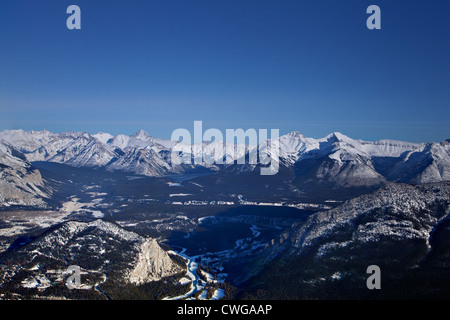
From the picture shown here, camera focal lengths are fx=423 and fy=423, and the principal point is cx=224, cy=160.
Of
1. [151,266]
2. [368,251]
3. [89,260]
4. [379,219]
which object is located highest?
[379,219]

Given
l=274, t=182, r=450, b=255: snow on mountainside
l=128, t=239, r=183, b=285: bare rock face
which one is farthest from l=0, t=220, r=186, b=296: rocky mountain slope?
l=274, t=182, r=450, b=255: snow on mountainside

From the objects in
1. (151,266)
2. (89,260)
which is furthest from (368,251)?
(89,260)

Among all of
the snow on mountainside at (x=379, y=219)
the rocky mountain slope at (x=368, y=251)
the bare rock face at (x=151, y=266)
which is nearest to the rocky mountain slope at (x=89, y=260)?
the bare rock face at (x=151, y=266)

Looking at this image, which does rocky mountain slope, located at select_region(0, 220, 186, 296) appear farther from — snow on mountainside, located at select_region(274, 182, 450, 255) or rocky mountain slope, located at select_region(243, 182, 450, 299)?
snow on mountainside, located at select_region(274, 182, 450, 255)

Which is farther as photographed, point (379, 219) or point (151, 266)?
point (379, 219)

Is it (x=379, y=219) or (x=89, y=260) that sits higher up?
(x=379, y=219)

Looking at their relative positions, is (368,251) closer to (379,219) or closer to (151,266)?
(379,219)
